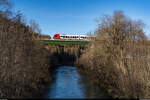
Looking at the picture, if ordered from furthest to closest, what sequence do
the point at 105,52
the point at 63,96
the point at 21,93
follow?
the point at 105,52 < the point at 63,96 < the point at 21,93

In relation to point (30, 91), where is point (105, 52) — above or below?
above

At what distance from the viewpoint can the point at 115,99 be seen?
42.8ft

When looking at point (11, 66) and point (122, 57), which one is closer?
point (11, 66)

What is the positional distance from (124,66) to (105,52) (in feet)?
27.1

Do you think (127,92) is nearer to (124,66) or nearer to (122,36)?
(124,66)

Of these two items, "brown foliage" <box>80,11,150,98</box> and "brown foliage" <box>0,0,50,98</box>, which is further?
"brown foliage" <box>80,11,150,98</box>

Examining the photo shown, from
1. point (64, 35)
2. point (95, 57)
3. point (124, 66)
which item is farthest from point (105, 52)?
point (64, 35)

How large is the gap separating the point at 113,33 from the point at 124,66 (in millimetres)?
9290

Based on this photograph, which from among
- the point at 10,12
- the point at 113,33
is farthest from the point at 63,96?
the point at 113,33

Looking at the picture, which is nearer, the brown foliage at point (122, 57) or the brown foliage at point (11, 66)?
the brown foliage at point (11, 66)

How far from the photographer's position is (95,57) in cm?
2477

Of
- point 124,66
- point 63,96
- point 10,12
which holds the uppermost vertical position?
point 10,12

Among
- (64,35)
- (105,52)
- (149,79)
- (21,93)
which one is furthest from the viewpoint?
(64,35)

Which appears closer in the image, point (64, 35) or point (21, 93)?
point (21, 93)
